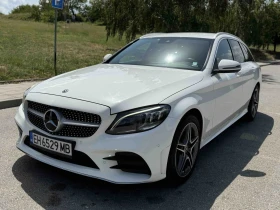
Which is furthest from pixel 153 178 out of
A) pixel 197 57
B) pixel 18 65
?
pixel 18 65

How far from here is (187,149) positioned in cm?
328

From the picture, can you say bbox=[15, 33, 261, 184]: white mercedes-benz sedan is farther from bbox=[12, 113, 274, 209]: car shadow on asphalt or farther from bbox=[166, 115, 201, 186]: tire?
bbox=[12, 113, 274, 209]: car shadow on asphalt

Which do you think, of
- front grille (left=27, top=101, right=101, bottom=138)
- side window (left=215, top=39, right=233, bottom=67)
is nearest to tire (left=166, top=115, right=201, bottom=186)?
front grille (left=27, top=101, right=101, bottom=138)

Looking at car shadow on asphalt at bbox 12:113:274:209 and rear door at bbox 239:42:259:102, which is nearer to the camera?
car shadow on asphalt at bbox 12:113:274:209

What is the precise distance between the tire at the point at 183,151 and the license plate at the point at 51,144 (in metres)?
0.94

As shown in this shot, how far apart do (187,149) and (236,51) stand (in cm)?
248

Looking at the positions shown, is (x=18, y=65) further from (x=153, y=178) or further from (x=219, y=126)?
(x=153, y=178)

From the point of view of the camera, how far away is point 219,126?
13.6 ft

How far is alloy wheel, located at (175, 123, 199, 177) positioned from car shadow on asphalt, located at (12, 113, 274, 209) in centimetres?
18

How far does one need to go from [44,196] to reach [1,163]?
3.29 ft

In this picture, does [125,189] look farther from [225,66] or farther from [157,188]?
[225,66]

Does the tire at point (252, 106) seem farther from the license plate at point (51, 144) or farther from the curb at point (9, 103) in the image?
the curb at point (9, 103)

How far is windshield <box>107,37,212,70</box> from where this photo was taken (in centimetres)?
398

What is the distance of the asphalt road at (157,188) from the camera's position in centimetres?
288
